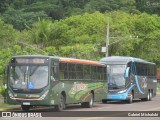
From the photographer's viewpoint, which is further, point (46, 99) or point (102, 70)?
point (102, 70)

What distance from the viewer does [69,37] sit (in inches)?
2921

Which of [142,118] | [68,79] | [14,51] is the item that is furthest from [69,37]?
[142,118]

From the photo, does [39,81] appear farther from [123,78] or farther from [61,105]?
[123,78]

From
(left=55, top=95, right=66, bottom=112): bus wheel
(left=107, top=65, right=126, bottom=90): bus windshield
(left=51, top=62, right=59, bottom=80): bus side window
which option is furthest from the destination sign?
(left=107, top=65, right=126, bottom=90): bus windshield

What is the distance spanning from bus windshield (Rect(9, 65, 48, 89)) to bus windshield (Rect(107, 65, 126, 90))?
11.8 meters

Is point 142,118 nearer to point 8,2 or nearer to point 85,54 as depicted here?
point 85,54

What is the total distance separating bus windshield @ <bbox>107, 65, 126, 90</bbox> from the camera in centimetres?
3462

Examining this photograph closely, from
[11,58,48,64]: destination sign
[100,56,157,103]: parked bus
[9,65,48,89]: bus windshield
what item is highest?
[11,58,48,64]: destination sign

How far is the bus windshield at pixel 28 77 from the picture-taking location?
76.7 ft

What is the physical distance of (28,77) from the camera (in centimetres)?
2345

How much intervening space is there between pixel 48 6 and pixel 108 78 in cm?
7985

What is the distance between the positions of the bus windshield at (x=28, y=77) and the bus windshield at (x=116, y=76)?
38.8ft

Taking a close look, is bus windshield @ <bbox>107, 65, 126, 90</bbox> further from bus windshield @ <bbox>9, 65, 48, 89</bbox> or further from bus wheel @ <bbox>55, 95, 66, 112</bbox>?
bus windshield @ <bbox>9, 65, 48, 89</bbox>

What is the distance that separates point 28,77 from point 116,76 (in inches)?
491
